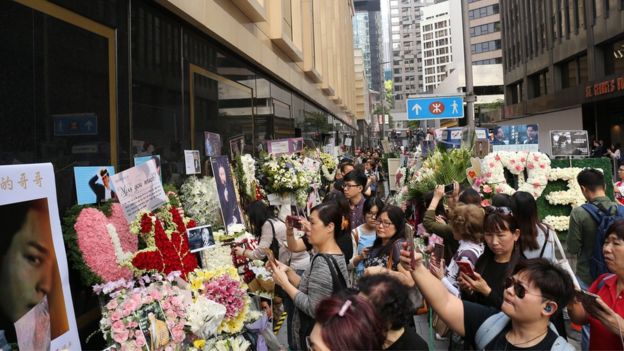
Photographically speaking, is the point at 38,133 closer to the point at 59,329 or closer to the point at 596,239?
the point at 59,329

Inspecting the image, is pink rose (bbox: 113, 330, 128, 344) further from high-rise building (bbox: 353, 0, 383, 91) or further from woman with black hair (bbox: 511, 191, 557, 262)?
high-rise building (bbox: 353, 0, 383, 91)

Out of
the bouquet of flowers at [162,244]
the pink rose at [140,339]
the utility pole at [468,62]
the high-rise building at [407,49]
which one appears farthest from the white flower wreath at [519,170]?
the high-rise building at [407,49]

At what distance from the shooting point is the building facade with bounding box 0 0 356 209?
3988mm

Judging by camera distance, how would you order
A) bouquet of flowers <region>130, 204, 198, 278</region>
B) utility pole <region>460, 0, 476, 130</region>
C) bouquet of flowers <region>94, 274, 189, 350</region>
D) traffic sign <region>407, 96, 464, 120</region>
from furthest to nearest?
traffic sign <region>407, 96, 464, 120</region>
utility pole <region>460, 0, 476, 130</region>
bouquet of flowers <region>130, 204, 198, 278</region>
bouquet of flowers <region>94, 274, 189, 350</region>

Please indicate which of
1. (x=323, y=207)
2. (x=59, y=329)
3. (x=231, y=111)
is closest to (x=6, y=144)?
(x=59, y=329)

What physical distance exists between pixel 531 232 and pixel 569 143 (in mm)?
6414

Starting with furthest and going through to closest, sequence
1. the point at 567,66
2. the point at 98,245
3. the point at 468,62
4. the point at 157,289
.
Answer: the point at 567,66, the point at 468,62, the point at 98,245, the point at 157,289

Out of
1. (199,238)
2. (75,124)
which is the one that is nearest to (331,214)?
(199,238)

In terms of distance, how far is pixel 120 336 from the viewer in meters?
3.07

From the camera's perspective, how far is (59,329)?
125 inches

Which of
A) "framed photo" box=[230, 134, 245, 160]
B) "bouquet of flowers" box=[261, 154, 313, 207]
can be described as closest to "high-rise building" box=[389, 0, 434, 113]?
"framed photo" box=[230, 134, 245, 160]

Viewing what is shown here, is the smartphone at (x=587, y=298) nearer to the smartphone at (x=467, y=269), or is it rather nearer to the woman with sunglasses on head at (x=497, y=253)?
the smartphone at (x=467, y=269)

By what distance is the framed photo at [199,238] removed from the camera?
14.5ft

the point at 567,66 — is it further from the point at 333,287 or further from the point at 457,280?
the point at 333,287
